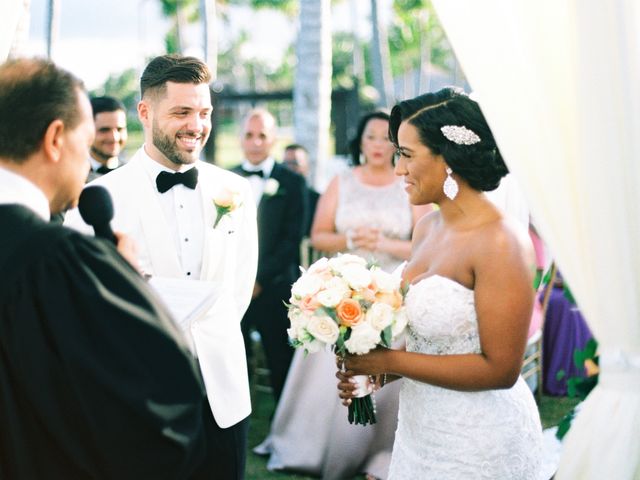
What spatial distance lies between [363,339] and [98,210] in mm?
1180

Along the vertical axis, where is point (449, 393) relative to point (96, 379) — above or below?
below

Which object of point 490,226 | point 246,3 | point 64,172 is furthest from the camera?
point 246,3

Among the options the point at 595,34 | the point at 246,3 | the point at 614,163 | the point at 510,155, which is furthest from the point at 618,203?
the point at 246,3

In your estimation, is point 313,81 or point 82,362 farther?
point 313,81

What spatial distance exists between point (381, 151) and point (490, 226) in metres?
3.22

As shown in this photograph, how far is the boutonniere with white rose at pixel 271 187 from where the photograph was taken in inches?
260

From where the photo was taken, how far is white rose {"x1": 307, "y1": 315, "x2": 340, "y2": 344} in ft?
9.87

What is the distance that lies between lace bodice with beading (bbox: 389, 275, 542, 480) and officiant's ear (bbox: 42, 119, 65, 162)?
1534 millimetres

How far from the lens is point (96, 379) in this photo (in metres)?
1.88

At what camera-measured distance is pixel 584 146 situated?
260 centimetres

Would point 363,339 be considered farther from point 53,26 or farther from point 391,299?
point 53,26

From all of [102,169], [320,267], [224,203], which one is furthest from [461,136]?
[102,169]

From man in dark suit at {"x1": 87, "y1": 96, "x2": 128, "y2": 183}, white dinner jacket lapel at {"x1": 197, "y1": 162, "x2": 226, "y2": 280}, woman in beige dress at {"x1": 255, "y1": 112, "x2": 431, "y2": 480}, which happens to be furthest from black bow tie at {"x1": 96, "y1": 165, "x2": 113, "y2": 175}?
white dinner jacket lapel at {"x1": 197, "y1": 162, "x2": 226, "y2": 280}

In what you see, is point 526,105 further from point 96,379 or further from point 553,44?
point 96,379
